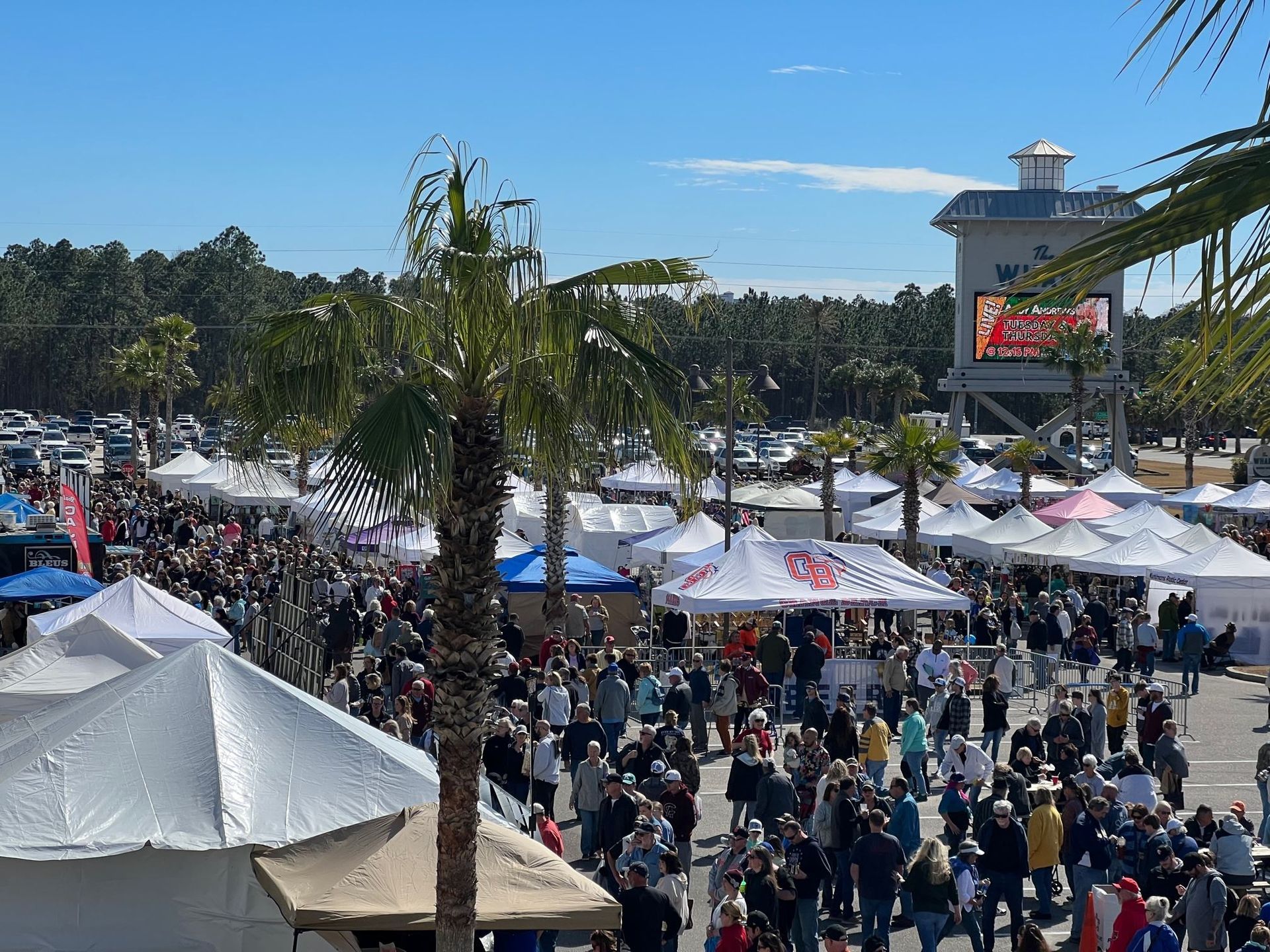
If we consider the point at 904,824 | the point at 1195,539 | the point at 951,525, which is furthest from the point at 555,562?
the point at 1195,539

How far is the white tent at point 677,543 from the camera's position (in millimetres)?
28172

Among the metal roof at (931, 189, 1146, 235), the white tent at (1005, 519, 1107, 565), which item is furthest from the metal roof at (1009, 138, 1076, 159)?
the white tent at (1005, 519, 1107, 565)

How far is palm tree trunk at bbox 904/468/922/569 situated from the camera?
32.5 metres

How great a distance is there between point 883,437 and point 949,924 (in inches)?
911

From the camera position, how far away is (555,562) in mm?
23953

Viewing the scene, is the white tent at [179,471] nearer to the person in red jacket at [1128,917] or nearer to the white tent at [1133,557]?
the white tent at [1133,557]

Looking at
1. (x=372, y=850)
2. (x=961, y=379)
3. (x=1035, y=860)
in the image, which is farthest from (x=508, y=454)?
(x=961, y=379)

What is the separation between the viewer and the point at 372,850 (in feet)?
30.9

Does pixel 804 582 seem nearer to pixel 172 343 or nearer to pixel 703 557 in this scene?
pixel 703 557

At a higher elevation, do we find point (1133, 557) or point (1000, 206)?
point (1000, 206)

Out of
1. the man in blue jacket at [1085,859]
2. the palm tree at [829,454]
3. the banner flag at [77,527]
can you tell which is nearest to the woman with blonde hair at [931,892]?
the man in blue jacket at [1085,859]

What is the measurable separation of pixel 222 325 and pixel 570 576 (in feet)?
323

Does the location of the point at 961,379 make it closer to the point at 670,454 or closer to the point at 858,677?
the point at 858,677

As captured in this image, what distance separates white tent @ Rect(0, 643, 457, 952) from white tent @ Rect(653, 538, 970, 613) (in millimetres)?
10786
